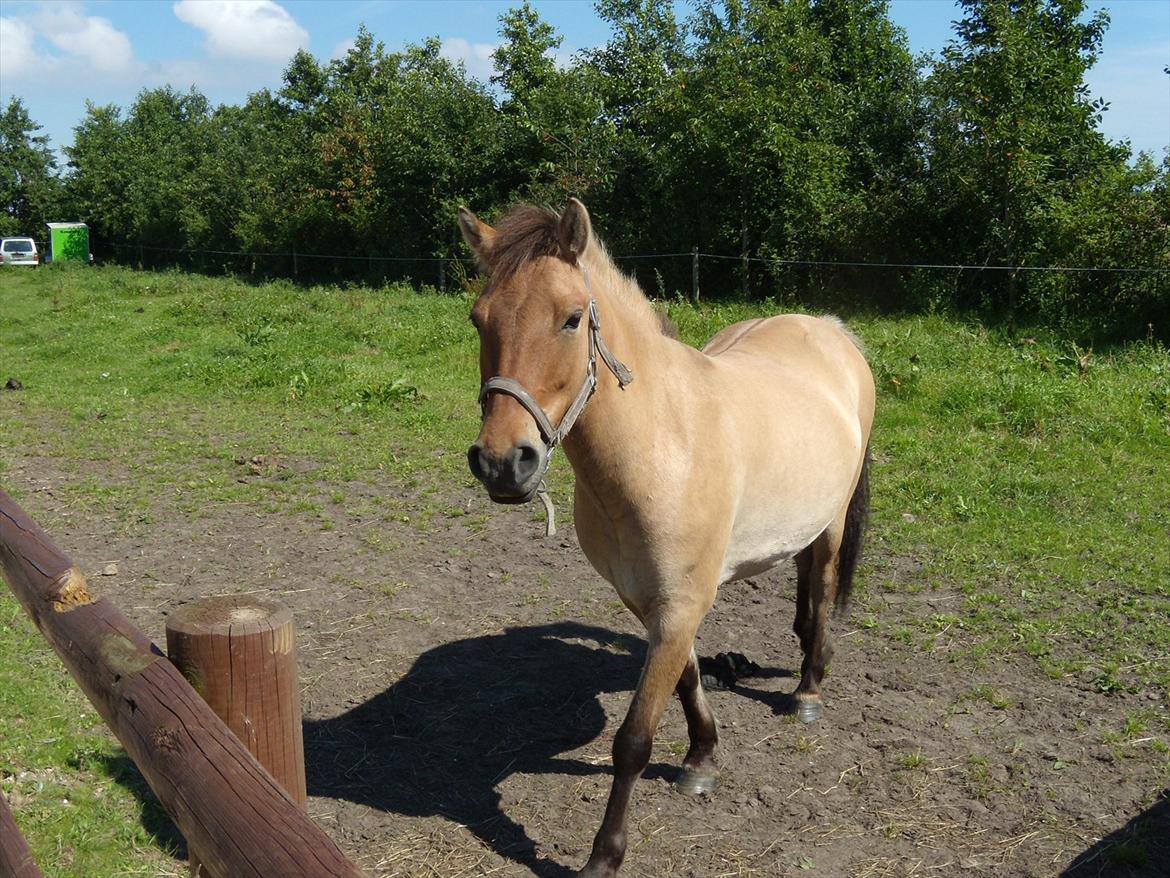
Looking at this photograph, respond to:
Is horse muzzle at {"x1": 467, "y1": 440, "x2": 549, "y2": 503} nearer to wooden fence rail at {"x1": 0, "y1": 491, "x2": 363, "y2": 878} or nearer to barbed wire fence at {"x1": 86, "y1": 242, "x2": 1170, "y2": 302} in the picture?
wooden fence rail at {"x1": 0, "y1": 491, "x2": 363, "y2": 878}

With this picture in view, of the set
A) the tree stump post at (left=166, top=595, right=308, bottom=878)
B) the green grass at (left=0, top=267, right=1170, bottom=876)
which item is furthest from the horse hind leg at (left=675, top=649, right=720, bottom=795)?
the tree stump post at (left=166, top=595, right=308, bottom=878)

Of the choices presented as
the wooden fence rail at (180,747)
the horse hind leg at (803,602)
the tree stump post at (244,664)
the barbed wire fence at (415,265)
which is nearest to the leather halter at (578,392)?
the tree stump post at (244,664)

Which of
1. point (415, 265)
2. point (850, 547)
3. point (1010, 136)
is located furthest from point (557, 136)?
point (850, 547)

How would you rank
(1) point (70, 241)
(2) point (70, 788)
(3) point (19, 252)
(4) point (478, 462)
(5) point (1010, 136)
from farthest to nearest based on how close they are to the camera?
(1) point (70, 241), (3) point (19, 252), (5) point (1010, 136), (2) point (70, 788), (4) point (478, 462)

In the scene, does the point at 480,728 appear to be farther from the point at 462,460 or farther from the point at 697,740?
the point at 462,460

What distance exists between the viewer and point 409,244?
73.3 ft

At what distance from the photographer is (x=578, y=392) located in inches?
115

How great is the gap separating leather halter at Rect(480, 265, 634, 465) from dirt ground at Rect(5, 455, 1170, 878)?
1521 millimetres

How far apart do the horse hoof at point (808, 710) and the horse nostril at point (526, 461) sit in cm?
222

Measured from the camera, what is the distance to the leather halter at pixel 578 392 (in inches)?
107

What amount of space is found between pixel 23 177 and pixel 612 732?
56.4 metres

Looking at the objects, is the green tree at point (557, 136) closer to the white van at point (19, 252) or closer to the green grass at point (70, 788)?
the green grass at point (70, 788)

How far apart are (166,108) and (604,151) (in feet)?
136

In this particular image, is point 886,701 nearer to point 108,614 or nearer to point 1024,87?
point 108,614
